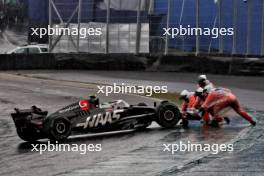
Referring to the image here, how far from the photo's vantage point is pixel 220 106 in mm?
14008

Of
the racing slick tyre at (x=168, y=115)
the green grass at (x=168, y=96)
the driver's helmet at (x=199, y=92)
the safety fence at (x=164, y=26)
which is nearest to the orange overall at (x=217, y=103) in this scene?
the driver's helmet at (x=199, y=92)

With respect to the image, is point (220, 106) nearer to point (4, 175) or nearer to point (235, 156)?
point (235, 156)

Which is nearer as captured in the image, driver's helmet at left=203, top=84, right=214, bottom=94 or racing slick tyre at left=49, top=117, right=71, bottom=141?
racing slick tyre at left=49, top=117, right=71, bottom=141

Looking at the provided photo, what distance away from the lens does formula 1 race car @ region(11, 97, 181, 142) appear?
12562 millimetres

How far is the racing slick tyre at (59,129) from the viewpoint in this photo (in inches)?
492

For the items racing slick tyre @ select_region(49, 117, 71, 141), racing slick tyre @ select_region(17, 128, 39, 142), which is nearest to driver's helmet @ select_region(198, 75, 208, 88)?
racing slick tyre @ select_region(49, 117, 71, 141)

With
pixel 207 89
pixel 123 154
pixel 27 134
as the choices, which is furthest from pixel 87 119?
pixel 207 89

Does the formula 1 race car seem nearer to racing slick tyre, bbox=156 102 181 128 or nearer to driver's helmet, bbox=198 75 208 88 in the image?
racing slick tyre, bbox=156 102 181 128

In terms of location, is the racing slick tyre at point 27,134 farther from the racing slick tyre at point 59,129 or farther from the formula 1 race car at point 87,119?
the racing slick tyre at point 59,129

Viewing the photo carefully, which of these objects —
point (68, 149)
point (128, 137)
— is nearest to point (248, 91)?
point (128, 137)

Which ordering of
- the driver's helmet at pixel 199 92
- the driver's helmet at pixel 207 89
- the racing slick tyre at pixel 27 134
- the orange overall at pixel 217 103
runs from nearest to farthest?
1. the racing slick tyre at pixel 27 134
2. the orange overall at pixel 217 103
3. the driver's helmet at pixel 207 89
4. the driver's helmet at pixel 199 92

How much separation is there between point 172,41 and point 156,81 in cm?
967

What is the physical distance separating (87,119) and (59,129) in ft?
2.31

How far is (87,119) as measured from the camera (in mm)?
13039
